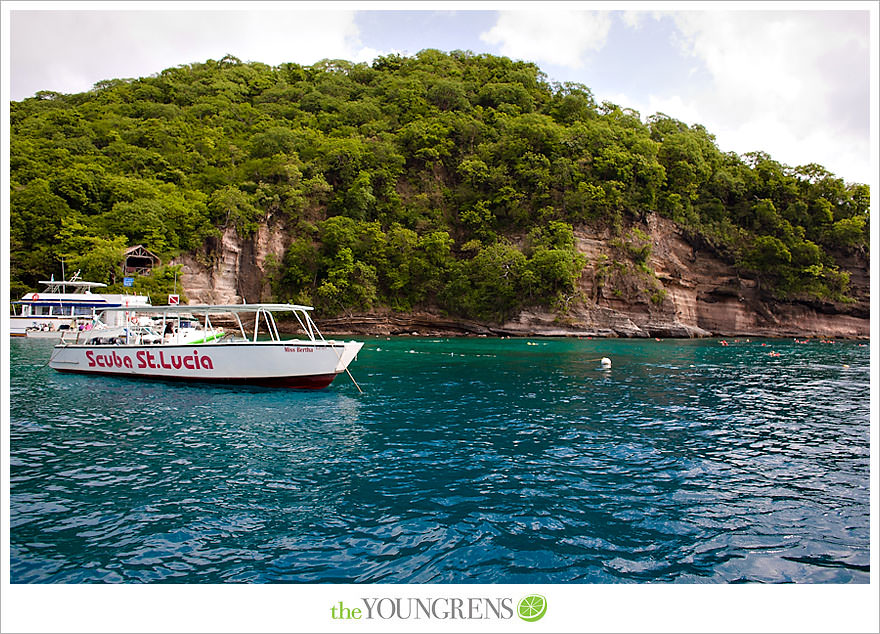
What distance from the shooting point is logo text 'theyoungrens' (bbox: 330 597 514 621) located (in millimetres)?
3830

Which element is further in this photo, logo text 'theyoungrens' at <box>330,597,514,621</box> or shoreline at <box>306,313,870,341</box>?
shoreline at <box>306,313,870,341</box>

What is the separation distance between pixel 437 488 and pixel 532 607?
4.17m

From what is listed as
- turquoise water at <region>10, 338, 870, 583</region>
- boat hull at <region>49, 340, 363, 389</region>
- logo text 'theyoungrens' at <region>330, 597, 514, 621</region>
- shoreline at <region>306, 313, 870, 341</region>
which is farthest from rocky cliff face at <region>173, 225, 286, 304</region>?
logo text 'theyoungrens' at <region>330, 597, 514, 621</region>

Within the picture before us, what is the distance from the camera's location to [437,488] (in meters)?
7.92

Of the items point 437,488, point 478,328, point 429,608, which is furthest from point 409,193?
point 429,608

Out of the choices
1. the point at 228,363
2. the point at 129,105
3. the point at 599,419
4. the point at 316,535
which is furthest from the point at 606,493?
the point at 129,105

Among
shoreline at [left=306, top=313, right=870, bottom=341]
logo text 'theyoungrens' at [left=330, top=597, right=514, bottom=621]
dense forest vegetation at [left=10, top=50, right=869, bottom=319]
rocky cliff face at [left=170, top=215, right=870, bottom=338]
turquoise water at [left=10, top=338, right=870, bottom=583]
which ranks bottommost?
turquoise water at [left=10, top=338, right=870, bottom=583]

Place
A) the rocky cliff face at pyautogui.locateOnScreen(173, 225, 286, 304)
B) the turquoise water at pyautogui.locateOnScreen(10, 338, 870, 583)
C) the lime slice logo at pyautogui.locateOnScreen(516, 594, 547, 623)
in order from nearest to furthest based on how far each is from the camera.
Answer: the lime slice logo at pyautogui.locateOnScreen(516, 594, 547, 623), the turquoise water at pyautogui.locateOnScreen(10, 338, 870, 583), the rocky cliff face at pyautogui.locateOnScreen(173, 225, 286, 304)

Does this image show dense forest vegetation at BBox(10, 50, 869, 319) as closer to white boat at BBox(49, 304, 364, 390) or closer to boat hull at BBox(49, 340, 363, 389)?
white boat at BBox(49, 304, 364, 390)

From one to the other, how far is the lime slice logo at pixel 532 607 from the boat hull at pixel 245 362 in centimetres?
1436

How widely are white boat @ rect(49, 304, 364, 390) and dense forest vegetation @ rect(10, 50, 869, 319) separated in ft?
86.7


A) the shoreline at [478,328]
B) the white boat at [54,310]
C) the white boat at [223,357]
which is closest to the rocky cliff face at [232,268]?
the white boat at [54,310]

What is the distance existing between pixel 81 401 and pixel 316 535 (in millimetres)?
13287

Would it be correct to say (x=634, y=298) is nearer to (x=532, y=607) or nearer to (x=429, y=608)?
(x=532, y=607)
